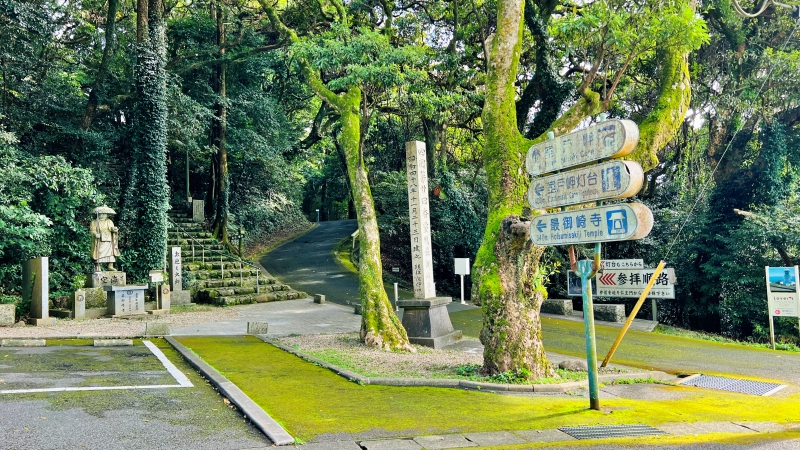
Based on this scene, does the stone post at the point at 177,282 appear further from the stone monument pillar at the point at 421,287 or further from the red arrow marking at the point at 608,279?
the red arrow marking at the point at 608,279

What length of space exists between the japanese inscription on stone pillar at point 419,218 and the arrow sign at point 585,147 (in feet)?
16.3

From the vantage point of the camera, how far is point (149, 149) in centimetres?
1769

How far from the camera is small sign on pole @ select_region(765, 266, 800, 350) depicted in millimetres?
11859

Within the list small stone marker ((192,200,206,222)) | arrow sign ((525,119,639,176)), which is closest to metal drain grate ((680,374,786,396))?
arrow sign ((525,119,639,176))

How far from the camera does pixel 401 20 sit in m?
17.0

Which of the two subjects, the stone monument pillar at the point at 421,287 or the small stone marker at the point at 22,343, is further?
the stone monument pillar at the point at 421,287

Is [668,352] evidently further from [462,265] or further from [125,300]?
[125,300]

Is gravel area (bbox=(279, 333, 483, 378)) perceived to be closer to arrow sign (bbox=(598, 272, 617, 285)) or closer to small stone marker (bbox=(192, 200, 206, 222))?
arrow sign (bbox=(598, 272, 617, 285))

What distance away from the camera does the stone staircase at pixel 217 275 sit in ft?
58.3

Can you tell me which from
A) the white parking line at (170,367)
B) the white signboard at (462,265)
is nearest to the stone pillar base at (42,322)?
the white parking line at (170,367)

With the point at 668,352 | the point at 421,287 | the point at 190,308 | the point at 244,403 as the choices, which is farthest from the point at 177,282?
the point at 668,352

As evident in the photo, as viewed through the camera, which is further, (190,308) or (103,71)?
(103,71)

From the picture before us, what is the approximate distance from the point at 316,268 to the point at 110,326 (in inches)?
464

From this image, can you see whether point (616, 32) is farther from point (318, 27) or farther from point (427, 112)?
point (318, 27)
